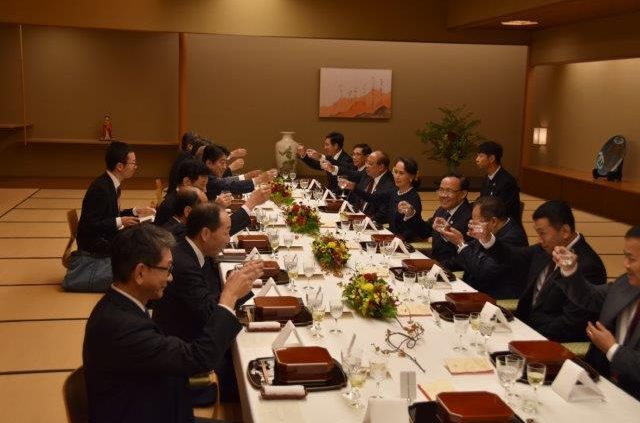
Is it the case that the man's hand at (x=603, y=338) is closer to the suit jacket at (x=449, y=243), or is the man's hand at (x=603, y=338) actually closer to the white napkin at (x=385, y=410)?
the white napkin at (x=385, y=410)

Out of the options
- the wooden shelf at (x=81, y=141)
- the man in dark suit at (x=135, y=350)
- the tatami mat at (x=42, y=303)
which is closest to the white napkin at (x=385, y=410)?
the man in dark suit at (x=135, y=350)

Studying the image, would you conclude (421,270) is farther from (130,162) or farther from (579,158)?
(579,158)

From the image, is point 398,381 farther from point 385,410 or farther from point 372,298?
point 372,298

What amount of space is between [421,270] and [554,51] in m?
7.72

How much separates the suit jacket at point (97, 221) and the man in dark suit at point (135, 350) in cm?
337

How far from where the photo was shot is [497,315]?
3.34 m

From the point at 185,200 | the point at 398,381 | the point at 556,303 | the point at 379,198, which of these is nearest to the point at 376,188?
the point at 379,198

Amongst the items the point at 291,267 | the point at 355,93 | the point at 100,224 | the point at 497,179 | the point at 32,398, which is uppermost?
the point at 355,93

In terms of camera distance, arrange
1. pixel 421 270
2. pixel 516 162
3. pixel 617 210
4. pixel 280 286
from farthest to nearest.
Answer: pixel 516 162, pixel 617 210, pixel 421 270, pixel 280 286

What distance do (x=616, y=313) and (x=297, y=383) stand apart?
1.55m

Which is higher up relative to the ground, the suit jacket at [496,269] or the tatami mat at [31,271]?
the suit jacket at [496,269]

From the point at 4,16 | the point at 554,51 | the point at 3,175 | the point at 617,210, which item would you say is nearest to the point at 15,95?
the point at 3,175

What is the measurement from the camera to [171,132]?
40.2ft

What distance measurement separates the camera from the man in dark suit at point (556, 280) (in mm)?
3658
